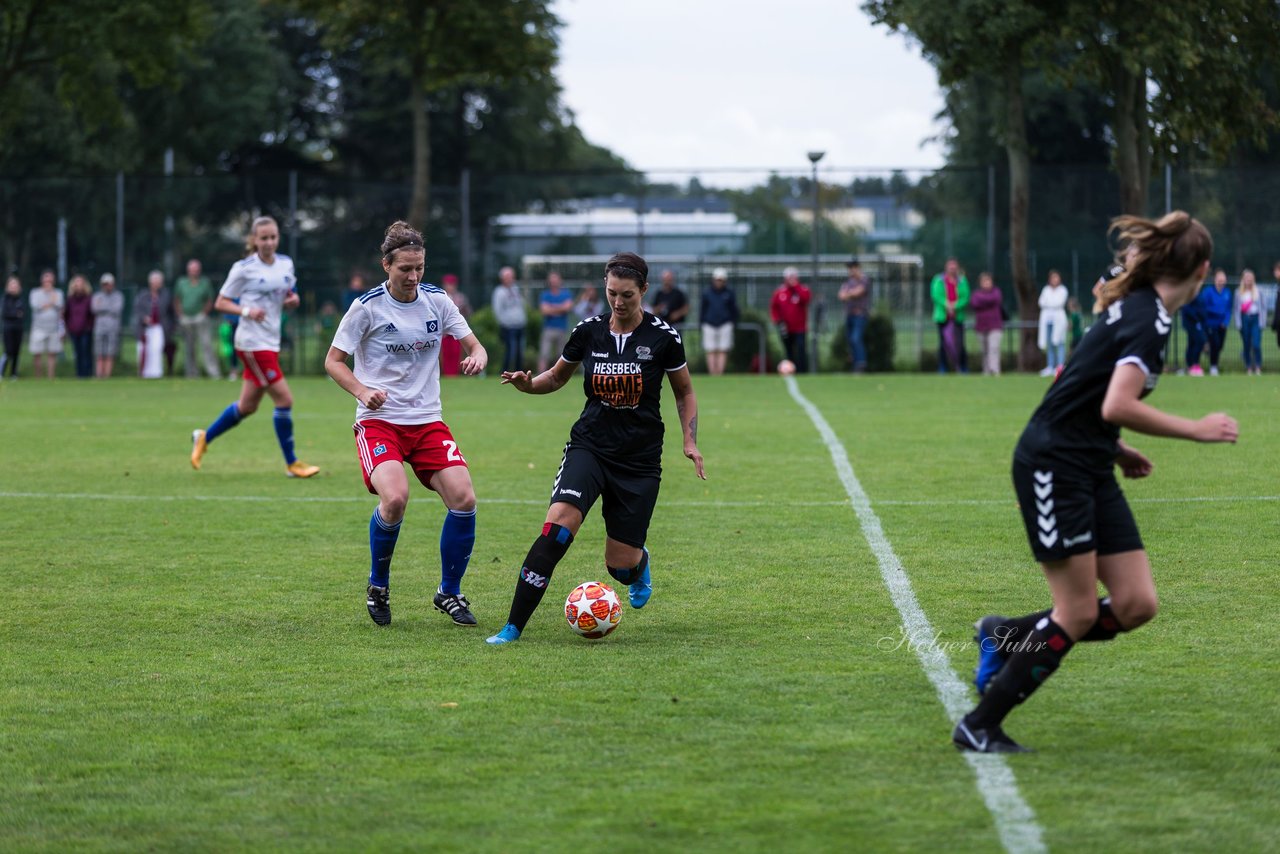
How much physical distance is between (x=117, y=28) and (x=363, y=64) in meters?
27.0

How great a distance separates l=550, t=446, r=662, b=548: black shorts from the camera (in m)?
7.29

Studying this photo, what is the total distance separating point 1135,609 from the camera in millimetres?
5289

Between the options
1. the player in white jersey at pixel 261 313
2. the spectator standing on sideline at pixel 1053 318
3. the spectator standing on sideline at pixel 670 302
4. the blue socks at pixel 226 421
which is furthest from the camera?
the spectator standing on sideline at pixel 1053 318

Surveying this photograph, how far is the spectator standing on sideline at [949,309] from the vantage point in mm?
27969

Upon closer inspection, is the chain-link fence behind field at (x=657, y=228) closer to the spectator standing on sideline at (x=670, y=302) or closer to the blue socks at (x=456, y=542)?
the spectator standing on sideline at (x=670, y=302)

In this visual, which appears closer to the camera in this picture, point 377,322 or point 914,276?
point 377,322

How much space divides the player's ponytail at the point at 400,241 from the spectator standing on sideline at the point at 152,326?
22.3 meters

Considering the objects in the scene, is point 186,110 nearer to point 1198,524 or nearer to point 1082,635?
point 1198,524

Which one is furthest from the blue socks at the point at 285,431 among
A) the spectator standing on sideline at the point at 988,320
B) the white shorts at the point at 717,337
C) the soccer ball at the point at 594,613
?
the spectator standing on sideline at the point at 988,320

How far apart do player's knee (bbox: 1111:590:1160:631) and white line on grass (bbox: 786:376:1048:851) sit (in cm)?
62

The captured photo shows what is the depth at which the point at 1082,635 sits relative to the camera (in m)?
5.36

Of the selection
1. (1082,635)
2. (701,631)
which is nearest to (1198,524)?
(701,631)

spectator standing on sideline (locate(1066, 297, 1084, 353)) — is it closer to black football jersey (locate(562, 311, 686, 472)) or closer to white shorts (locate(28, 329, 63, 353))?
white shorts (locate(28, 329, 63, 353))

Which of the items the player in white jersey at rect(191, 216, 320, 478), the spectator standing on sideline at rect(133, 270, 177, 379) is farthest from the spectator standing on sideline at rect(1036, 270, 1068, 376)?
the player in white jersey at rect(191, 216, 320, 478)
